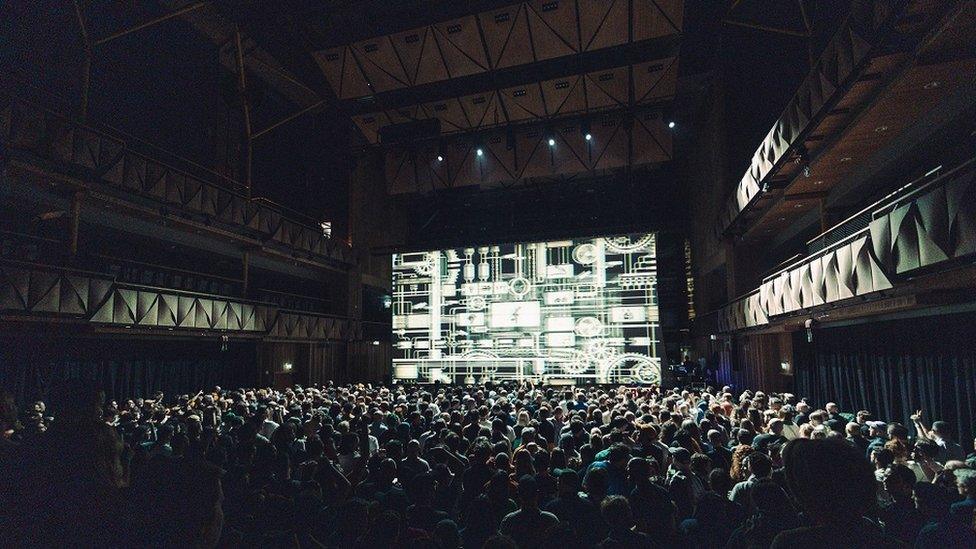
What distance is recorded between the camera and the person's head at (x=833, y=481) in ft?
6.57

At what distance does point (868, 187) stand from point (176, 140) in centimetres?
Answer: 2336

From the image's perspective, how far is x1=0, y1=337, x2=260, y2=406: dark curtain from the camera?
14.2 metres

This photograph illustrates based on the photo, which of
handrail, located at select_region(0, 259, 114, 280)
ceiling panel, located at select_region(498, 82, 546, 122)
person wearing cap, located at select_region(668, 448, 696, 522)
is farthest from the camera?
ceiling panel, located at select_region(498, 82, 546, 122)

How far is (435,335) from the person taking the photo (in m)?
26.1

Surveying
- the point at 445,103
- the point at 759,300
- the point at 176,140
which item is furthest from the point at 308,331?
the point at 759,300

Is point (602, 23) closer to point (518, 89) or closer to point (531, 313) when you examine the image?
point (518, 89)

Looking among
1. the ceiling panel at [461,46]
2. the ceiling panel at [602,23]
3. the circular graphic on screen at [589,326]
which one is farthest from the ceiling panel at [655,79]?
the circular graphic on screen at [589,326]

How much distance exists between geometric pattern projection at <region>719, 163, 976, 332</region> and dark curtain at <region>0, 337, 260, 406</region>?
17842 millimetres

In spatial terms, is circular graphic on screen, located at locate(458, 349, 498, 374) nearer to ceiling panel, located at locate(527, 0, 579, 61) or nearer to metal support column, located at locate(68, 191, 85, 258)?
ceiling panel, located at locate(527, 0, 579, 61)

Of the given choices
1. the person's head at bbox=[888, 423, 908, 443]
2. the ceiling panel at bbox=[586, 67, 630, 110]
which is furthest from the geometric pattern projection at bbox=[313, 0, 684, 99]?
the person's head at bbox=[888, 423, 908, 443]

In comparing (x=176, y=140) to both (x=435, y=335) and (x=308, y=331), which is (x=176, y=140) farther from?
(x=435, y=335)

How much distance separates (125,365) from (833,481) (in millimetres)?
20590

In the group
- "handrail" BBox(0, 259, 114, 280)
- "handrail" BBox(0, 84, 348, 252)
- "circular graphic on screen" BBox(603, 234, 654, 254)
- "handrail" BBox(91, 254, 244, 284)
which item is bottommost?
"handrail" BBox(0, 259, 114, 280)

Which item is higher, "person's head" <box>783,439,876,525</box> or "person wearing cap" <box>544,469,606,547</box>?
"person's head" <box>783,439,876,525</box>
